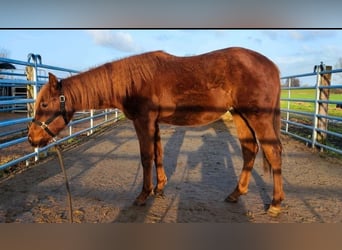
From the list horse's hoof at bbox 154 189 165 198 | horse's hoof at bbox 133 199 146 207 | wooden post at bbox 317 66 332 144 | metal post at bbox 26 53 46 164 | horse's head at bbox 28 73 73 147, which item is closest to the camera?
horse's head at bbox 28 73 73 147

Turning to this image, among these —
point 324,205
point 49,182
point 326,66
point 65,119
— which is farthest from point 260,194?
point 326,66

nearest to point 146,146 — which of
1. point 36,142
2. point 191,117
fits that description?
point 191,117

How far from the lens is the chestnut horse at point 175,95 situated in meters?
2.61

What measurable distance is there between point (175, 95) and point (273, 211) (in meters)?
1.34

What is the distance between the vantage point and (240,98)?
2.63 meters

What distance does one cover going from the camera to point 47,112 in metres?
2.63

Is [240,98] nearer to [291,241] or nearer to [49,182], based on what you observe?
[291,241]

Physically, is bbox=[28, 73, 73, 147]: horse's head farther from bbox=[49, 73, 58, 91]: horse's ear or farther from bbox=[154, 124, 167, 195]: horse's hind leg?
bbox=[154, 124, 167, 195]: horse's hind leg

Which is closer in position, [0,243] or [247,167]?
[0,243]

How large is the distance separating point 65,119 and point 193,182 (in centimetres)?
160

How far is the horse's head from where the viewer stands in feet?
8.54

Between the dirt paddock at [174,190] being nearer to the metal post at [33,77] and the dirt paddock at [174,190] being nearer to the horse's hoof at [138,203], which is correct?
the horse's hoof at [138,203]

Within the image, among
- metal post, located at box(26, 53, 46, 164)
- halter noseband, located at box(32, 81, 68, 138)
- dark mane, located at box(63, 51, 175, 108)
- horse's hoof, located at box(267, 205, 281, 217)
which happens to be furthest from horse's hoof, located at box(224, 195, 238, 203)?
metal post, located at box(26, 53, 46, 164)

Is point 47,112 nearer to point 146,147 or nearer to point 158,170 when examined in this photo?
point 146,147
